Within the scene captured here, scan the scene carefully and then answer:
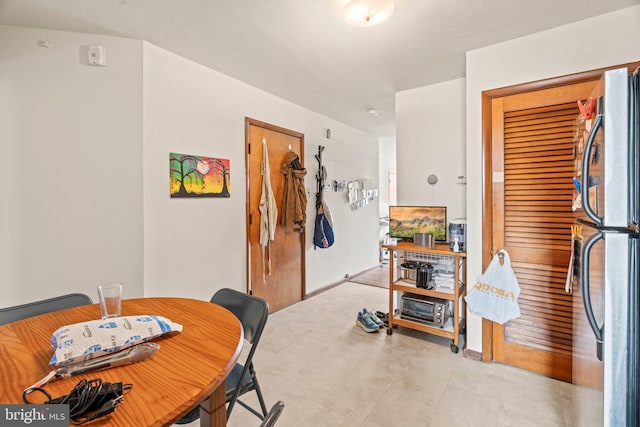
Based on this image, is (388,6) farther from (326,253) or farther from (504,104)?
(326,253)

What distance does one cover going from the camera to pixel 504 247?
7.28ft

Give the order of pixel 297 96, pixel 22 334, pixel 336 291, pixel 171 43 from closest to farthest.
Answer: pixel 22 334
pixel 171 43
pixel 297 96
pixel 336 291

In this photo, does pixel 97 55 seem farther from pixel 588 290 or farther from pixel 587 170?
pixel 588 290

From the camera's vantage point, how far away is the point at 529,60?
207 cm

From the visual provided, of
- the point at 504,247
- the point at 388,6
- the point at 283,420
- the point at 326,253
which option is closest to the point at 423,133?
the point at 504,247

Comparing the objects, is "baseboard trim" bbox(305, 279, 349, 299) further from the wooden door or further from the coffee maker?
the coffee maker

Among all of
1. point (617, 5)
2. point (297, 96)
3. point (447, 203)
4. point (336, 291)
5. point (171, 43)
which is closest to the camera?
point (617, 5)

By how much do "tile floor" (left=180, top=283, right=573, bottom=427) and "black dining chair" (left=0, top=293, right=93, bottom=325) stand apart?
3.42 ft

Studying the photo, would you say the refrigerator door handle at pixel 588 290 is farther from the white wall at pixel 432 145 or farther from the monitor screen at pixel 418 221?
the white wall at pixel 432 145

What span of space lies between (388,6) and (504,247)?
1.84 meters

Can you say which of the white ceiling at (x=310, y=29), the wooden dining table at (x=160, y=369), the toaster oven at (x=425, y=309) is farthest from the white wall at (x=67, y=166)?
the toaster oven at (x=425, y=309)

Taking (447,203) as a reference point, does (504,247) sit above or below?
below
